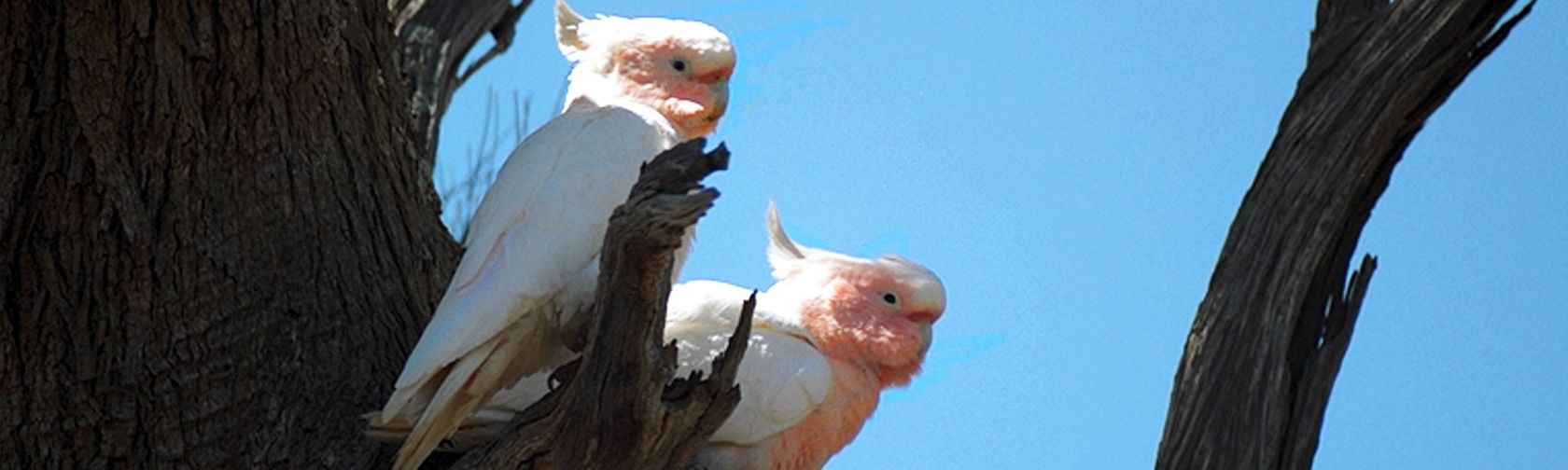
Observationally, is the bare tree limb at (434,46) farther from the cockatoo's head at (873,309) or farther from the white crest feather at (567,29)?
the cockatoo's head at (873,309)

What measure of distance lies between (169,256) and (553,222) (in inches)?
→ 21.5

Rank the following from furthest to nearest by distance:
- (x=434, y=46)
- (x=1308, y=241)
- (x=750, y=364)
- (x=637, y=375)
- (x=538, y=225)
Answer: (x=434, y=46)
(x=1308, y=241)
(x=750, y=364)
(x=538, y=225)
(x=637, y=375)

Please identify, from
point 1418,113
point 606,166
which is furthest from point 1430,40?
point 606,166

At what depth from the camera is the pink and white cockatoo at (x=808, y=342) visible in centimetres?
320

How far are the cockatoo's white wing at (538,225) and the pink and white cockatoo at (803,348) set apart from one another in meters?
0.27

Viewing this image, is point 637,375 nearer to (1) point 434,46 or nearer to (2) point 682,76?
(2) point 682,76

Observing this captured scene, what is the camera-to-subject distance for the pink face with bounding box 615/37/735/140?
3.25 metres

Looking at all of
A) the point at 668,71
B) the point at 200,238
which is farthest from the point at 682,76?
the point at 200,238

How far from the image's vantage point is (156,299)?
294 centimetres

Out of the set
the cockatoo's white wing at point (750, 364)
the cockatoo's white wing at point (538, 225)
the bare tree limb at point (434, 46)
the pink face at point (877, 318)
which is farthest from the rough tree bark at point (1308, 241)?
the bare tree limb at point (434, 46)

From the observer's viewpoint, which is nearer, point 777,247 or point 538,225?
point 538,225

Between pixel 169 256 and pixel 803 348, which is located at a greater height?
pixel 803 348

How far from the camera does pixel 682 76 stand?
328cm

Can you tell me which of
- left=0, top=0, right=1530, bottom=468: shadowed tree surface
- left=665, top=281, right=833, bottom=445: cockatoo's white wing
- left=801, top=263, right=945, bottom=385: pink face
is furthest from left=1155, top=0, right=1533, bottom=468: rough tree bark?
left=0, top=0, right=1530, bottom=468: shadowed tree surface
